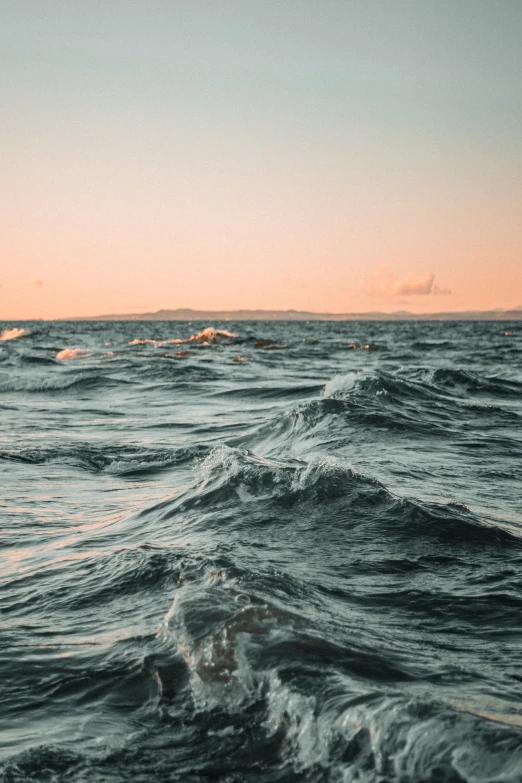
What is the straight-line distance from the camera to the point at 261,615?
3.65 meters

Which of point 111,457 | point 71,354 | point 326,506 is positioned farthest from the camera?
point 71,354

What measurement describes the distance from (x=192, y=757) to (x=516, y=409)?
13.2 meters

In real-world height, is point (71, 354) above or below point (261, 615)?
above

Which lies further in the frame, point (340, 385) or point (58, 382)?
point (58, 382)

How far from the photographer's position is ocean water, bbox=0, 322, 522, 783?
2715 millimetres

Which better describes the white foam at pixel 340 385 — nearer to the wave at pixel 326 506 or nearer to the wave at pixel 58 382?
the wave at pixel 58 382

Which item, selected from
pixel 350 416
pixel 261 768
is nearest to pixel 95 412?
pixel 350 416

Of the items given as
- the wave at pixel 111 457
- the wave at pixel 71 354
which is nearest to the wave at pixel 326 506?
the wave at pixel 111 457

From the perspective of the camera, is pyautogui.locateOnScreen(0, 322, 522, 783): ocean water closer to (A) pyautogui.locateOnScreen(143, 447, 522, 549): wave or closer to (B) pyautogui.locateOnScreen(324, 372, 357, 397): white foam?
(A) pyautogui.locateOnScreen(143, 447, 522, 549): wave

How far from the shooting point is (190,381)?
2177 centimetres

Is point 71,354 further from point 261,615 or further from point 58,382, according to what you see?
point 261,615

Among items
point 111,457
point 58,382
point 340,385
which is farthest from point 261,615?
point 58,382

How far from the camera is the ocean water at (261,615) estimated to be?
271 cm

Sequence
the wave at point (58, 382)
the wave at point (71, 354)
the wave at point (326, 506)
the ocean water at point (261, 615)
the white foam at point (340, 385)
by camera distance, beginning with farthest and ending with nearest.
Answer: the wave at point (71, 354) → the wave at point (58, 382) → the white foam at point (340, 385) → the wave at point (326, 506) → the ocean water at point (261, 615)
